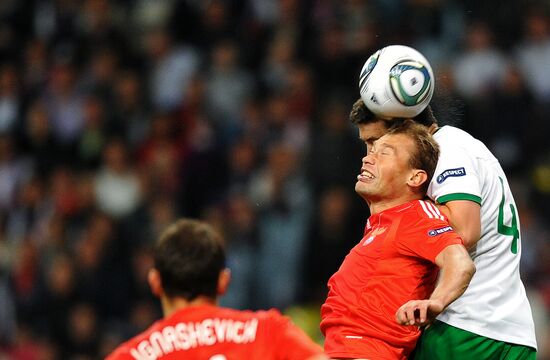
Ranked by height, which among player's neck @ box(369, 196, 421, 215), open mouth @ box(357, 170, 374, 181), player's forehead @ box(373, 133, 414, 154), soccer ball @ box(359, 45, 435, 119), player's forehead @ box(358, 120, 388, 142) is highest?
soccer ball @ box(359, 45, 435, 119)

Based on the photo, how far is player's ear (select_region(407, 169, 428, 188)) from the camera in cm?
447

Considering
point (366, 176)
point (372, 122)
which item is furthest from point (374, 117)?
point (366, 176)

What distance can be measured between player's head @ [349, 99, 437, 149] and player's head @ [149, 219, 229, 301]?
0.84 meters

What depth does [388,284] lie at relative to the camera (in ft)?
14.1

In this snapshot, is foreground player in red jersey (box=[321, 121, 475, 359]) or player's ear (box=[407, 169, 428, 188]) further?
player's ear (box=[407, 169, 428, 188])

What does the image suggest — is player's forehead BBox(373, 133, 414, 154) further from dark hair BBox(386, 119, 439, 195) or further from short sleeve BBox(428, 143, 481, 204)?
short sleeve BBox(428, 143, 481, 204)

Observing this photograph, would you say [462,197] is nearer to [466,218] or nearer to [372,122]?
[466,218]

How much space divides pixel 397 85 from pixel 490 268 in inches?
33.1

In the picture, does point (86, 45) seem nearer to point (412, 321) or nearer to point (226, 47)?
point (226, 47)

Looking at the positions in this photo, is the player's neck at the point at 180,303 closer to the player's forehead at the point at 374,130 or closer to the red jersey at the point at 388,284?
the red jersey at the point at 388,284

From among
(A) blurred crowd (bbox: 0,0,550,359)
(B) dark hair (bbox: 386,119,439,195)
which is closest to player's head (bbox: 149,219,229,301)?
(B) dark hair (bbox: 386,119,439,195)

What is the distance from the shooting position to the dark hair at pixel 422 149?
14.7ft

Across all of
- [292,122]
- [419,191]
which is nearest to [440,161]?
[419,191]

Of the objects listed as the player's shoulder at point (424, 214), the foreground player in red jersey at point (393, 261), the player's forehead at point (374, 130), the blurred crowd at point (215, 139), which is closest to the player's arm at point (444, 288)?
the foreground player in red jersey at point (393, 261)
